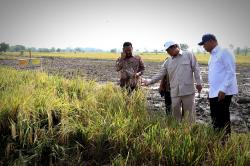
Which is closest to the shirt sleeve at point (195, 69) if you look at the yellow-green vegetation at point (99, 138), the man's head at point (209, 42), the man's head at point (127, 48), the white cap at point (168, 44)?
the white cap at point (168, 44)

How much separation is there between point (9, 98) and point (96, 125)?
4.72 ft

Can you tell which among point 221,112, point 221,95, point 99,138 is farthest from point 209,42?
point 99,138

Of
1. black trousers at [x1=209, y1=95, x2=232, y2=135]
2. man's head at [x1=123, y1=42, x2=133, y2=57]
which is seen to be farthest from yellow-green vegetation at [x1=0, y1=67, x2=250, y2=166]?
man's head at [x1=123, y1=42, x2=133, y2=57]

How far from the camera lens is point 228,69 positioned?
4.74 m

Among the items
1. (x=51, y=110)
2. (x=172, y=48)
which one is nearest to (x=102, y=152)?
(x=51, y=110)

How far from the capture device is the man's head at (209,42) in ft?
15.9

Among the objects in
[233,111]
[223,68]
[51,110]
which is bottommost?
[233,111]

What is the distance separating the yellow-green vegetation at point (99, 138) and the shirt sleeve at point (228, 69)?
675mm

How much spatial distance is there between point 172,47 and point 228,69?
3.32 feet

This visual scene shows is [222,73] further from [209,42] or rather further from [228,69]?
[209,42]

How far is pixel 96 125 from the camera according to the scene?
461 centimetres

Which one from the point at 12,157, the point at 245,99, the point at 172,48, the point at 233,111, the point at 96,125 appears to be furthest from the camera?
the point at 245,99

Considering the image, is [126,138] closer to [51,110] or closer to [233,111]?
[51,110]

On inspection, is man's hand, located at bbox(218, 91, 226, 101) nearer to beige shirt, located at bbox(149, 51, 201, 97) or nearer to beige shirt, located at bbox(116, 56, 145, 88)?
beige shirt, located at bbox(149, 51, 201, 97)
